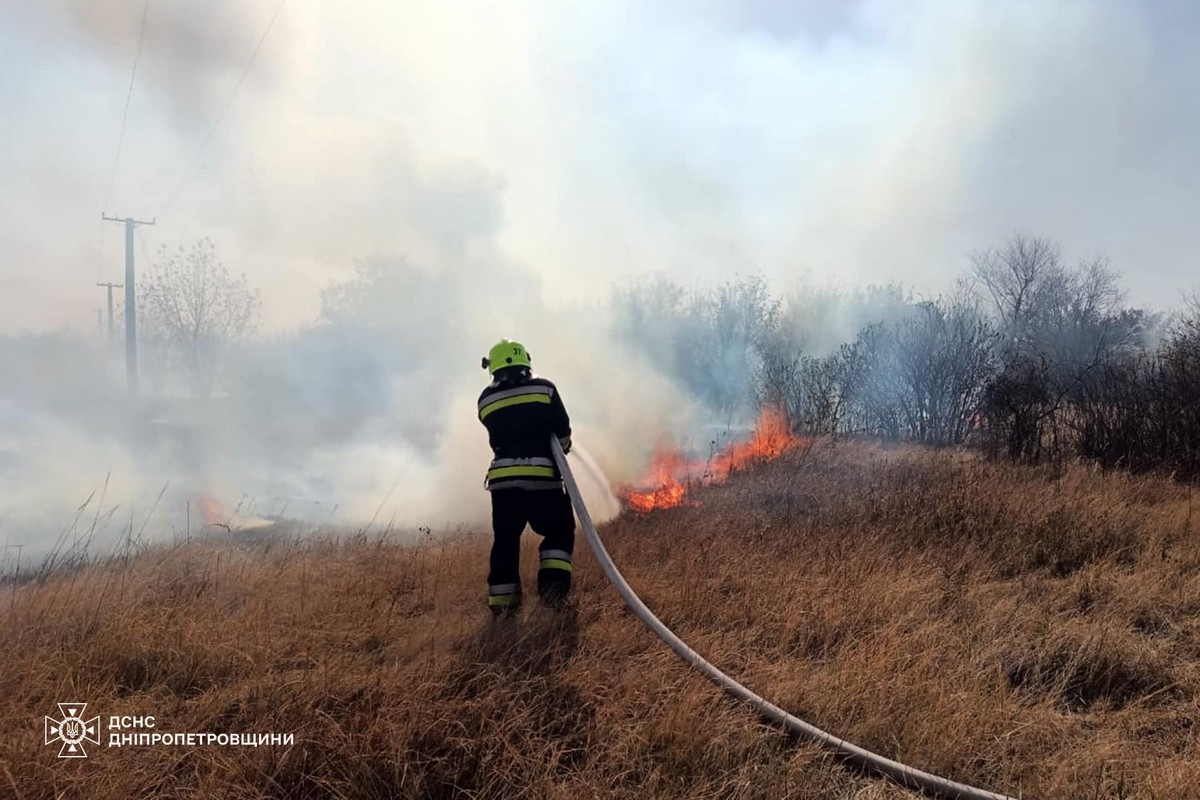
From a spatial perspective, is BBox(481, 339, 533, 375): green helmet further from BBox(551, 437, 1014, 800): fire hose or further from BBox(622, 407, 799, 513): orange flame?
BBox(622, 407, 799, 513): orange flame

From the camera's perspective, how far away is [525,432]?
4285 mm

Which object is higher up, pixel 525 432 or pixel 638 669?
pixel 525 432

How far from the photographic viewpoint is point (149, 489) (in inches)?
447

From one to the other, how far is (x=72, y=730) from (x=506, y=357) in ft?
9.45

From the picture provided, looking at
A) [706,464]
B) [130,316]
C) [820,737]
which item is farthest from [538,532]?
[130,316]

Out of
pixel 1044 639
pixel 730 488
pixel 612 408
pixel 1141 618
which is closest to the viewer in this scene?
pixel 1044 639

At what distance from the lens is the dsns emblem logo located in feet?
8.33

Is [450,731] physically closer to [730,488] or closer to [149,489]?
[730,488]

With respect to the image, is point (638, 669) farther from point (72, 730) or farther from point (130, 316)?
point (130, 316)

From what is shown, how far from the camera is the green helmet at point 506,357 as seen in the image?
4.40 meters

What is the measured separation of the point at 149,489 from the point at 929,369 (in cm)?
1459

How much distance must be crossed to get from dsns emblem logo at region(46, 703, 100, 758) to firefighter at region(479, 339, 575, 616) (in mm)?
2028

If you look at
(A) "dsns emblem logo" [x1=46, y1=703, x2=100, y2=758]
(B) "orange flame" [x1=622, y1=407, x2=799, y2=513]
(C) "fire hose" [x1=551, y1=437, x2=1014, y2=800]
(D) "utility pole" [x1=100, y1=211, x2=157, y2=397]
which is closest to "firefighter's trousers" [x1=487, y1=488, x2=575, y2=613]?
(C) "fire hose" [x1=551, y1=437, x2=1014, y2=800]

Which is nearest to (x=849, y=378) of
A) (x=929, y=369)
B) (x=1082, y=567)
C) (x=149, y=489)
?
(x=929, y=369)
